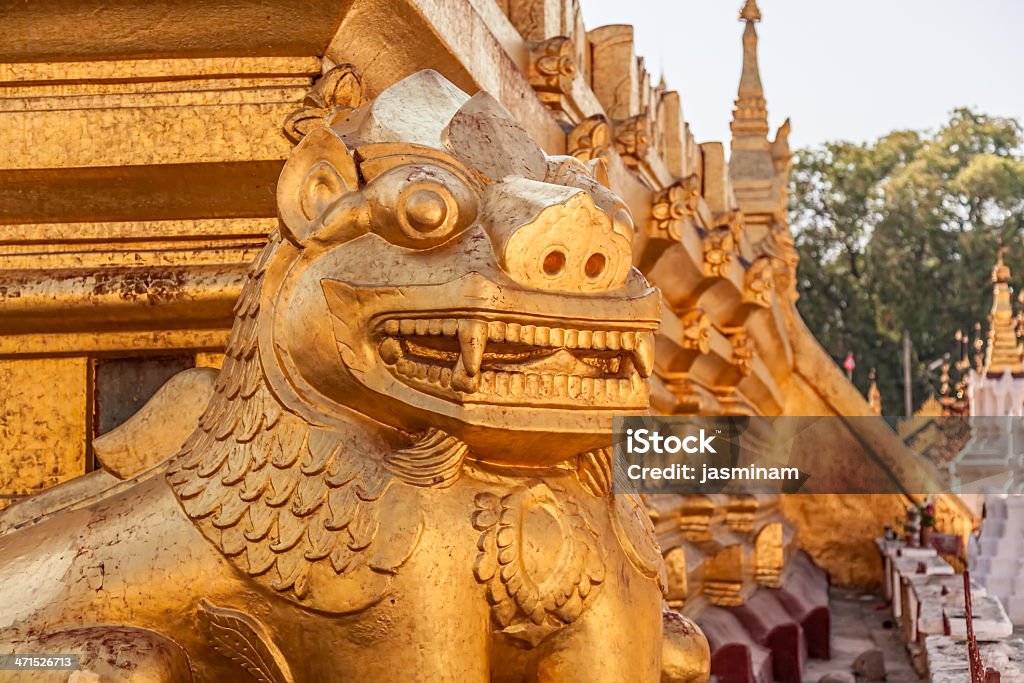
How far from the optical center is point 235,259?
257 cm

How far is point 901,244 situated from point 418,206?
3454 cm

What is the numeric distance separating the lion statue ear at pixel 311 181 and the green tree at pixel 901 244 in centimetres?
3221

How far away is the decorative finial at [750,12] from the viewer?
1120 cm

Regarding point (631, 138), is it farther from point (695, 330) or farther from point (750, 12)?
point (750, 12)

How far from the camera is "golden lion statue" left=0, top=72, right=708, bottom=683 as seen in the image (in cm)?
169

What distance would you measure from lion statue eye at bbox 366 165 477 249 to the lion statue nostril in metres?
0.14

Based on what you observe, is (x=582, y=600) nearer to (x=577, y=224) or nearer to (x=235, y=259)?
(x=577, y=224)

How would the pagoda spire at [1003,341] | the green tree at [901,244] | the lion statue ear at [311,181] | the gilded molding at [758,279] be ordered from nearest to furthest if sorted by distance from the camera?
1. the lion statue ear at [311,181]
2. the gilded molding at [758,279]
3. the pagoda spire at [1003,341]
4. the green tree at [901,244]

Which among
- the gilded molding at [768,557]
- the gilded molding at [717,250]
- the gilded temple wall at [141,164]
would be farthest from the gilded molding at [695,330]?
the gilded temple wall at [141,164]

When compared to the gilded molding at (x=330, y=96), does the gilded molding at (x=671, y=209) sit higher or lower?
higher

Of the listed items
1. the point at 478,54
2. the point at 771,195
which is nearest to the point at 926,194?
the point at 771,195

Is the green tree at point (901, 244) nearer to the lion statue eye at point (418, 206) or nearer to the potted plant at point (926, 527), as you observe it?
the potted plant at point (926, 527)

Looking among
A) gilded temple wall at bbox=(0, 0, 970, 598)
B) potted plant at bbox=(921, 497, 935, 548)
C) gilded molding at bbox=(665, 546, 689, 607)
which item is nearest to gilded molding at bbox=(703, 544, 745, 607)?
gilded molding at bbox=(665, 546, 689, 607)

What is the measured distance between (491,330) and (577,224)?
192 millimetres
